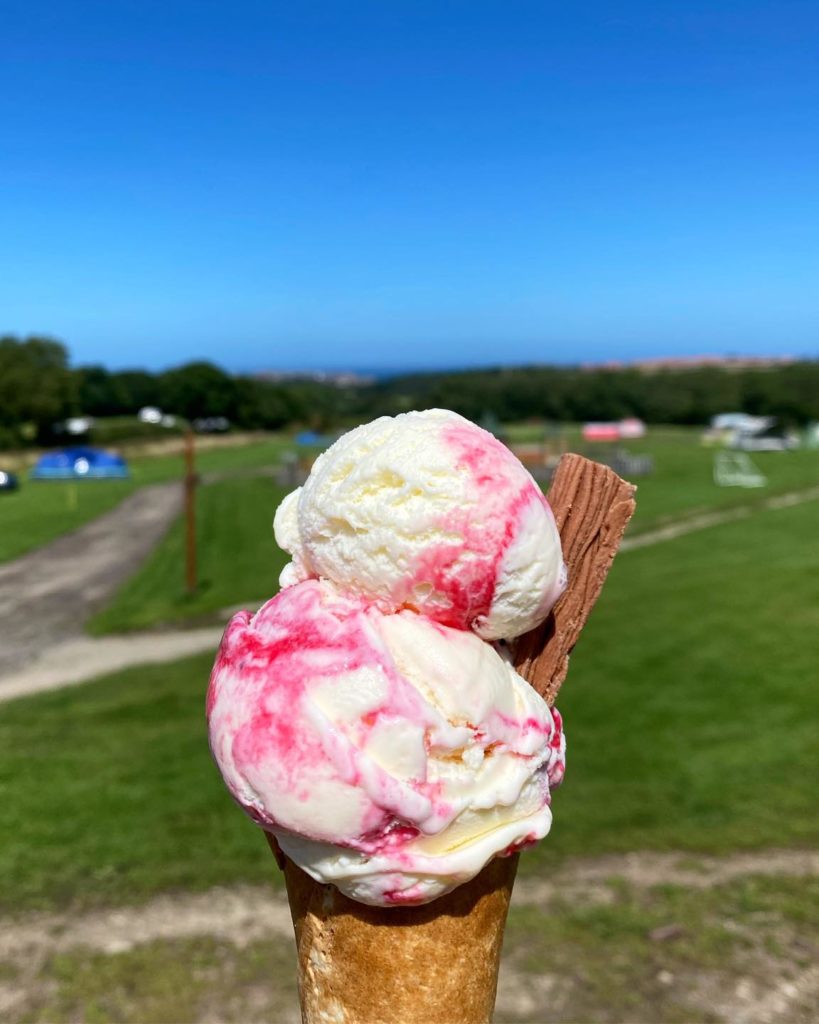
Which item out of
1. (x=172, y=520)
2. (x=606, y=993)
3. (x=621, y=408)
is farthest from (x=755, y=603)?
(x=621, y=408)

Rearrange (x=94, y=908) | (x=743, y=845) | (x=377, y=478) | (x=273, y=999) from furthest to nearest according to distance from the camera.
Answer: (x=743, y=845), (x=94, y=908), (x=273, y=999), (x=377, y=478)

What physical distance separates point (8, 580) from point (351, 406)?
63.5 m

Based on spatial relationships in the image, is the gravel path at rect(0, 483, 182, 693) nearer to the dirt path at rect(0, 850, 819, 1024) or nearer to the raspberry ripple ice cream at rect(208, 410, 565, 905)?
the dirt path at rect(0, 850, 819, 1024)

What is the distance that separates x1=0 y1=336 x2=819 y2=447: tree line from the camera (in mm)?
62156

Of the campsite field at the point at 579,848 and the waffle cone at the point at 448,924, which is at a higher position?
the waffle cone at the point at 448,924

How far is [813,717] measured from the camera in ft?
26.0

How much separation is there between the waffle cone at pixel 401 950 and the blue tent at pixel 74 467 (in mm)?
31764

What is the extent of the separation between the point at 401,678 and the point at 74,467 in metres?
32.3

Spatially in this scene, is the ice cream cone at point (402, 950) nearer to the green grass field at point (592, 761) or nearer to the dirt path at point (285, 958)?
the dirt path at point (285, 958)

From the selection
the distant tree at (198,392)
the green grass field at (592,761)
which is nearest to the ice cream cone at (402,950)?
the green grass field at (592,761)

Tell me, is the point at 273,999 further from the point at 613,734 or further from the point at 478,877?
the point at 613,734

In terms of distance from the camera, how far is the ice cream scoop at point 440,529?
6.63 feet

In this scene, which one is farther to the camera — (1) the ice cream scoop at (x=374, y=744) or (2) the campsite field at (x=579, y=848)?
(2) the campsite field at (x=579, y=848)

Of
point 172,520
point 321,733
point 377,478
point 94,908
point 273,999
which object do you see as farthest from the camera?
point 172,520
